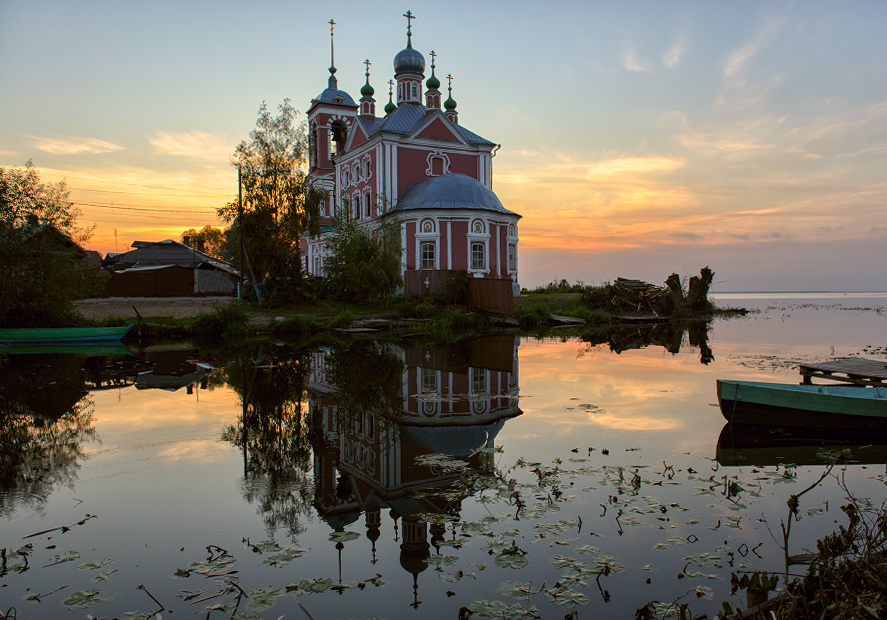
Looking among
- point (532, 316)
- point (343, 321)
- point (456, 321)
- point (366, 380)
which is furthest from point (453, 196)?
point (366, 380)

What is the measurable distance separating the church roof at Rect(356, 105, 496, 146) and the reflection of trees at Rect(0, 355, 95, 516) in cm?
2670

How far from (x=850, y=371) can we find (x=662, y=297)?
2507 cm

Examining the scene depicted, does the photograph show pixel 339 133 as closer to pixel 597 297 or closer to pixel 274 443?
pixel 597 297

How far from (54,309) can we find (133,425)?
675 inches

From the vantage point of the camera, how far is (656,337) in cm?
2373

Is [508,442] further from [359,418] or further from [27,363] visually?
[27,363]

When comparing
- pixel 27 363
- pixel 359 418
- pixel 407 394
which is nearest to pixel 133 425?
pixel 359 418

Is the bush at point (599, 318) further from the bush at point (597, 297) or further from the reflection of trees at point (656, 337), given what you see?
the bush at point (597, 297)

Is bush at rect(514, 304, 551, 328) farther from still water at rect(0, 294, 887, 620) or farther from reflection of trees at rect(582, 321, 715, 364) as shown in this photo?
still water at rect(0, 294, 887, 620)

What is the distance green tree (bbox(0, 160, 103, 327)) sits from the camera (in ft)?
69.5

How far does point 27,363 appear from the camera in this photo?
16188 millimetres

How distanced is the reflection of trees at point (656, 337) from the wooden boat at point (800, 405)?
748 cm

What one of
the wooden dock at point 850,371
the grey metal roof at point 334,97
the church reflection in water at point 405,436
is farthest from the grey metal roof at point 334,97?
the wooden dock at point 850,371

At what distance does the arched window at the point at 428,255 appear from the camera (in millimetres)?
33375
